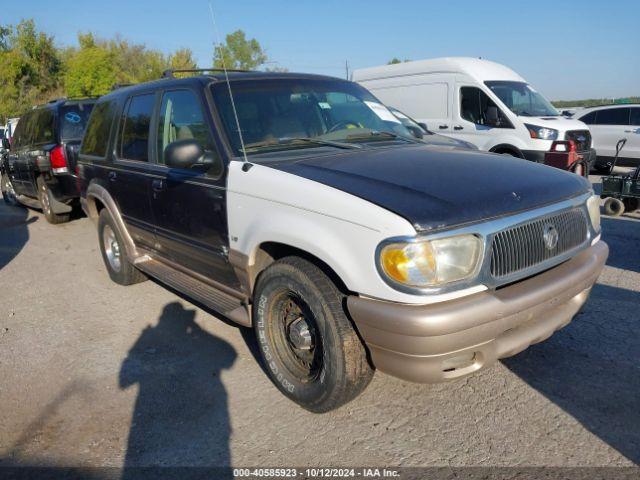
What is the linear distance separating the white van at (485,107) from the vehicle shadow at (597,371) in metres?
5.73

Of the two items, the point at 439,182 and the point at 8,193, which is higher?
the point at 439,182

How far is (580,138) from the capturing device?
9.82 m

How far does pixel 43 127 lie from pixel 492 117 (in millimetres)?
7802

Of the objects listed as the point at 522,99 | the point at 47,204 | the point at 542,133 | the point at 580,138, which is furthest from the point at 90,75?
the point at 580,138

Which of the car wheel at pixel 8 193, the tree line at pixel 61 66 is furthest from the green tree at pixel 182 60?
the car wheel at pixel 8 193

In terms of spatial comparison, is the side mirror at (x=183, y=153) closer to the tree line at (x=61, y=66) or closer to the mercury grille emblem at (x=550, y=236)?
the mercury grille emblem at (x=550, y=236)

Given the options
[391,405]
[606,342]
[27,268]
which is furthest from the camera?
[27,268]

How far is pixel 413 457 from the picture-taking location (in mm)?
2717

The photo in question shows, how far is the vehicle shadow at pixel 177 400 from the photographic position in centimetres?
279

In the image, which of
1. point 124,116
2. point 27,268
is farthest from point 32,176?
point 124,116

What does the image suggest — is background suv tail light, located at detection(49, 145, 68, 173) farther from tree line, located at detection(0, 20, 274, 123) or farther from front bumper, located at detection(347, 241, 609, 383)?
tree line, located at detection(0, 20, 274, 123)

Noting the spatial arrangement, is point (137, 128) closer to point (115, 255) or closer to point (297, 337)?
point (115, 255)

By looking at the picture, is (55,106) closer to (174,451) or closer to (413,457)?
(174,451)

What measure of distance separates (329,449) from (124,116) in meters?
3.53
